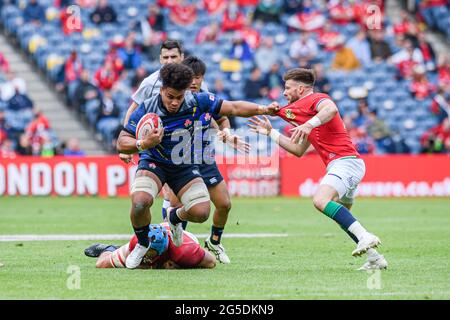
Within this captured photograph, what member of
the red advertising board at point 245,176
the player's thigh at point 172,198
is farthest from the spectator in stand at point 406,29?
the player's thigh at point 172,198

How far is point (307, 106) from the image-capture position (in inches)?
459

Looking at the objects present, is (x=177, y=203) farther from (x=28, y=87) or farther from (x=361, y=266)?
(x=28, y=87)

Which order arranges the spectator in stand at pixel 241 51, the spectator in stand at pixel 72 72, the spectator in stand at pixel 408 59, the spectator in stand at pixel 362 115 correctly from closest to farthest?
1. the spectator in stand at pixel 362 115
2. the spectator in stand at pixel 72 72
3. the spectator in stand at pixel 241 51
4. the spectator in stand at pixel 408 59

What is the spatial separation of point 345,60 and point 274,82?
10.4 feet

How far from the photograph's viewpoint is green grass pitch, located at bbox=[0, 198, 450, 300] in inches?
354

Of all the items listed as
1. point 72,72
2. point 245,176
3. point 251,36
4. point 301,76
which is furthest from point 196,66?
point 251,36

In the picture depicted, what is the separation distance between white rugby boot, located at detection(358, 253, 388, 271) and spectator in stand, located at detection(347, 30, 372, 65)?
19.8 meters

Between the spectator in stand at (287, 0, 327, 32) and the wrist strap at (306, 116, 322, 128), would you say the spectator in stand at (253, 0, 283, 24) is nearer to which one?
the spectator in stand at (287, 0, 327, 32)

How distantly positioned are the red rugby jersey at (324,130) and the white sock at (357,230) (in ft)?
3.62

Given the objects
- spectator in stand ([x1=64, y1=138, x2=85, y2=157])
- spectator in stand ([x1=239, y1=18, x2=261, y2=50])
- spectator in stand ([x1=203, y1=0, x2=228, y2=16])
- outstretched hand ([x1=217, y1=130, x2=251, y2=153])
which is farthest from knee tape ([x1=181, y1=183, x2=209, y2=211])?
spectator in stand ([x1=203, y1=0, x2=228, y2=16])

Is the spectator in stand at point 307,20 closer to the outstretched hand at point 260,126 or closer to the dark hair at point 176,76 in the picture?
the outstretched hand at point 260,126

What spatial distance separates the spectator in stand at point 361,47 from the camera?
3011 cm

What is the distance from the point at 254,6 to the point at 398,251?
62.3ft

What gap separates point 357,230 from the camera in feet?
35.2
